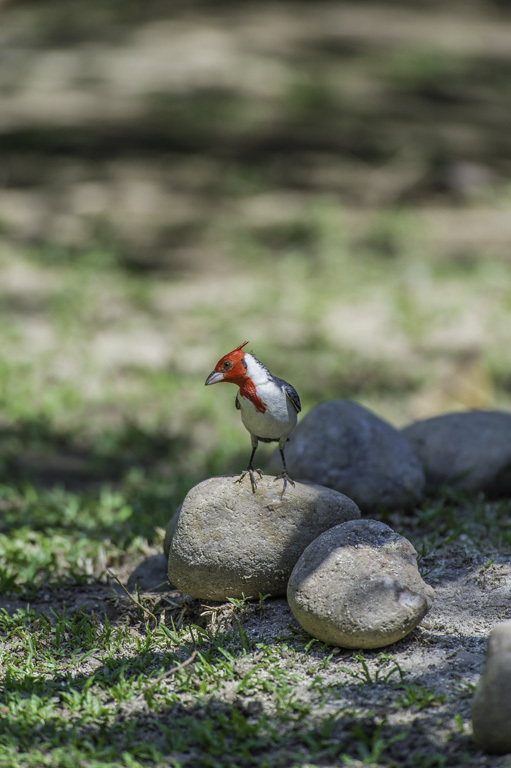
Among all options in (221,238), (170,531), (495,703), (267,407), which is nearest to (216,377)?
(267,407)

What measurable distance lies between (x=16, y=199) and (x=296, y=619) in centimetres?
678

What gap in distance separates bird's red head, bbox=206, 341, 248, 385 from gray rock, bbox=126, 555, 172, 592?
92 cm

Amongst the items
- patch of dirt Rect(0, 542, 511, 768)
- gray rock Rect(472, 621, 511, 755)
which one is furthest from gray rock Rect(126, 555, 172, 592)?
gray rock Rect(472, 621, 511, 755)

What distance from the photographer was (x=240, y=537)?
3.14 meters

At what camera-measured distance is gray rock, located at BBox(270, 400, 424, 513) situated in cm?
386

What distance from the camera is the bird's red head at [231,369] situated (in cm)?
307

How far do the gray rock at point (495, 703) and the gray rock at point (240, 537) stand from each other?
2.93 feet

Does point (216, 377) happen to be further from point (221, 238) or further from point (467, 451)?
point (221, 238)

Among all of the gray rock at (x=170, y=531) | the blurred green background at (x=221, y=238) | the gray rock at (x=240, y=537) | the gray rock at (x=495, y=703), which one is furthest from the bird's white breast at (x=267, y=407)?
the blurred green background at (x=221, y=238)

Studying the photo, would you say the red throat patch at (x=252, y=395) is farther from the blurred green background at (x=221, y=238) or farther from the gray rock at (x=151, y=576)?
the blurred green background at (x=221, y=238)

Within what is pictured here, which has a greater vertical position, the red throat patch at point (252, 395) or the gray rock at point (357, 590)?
the red throat patch at point (252, 395)

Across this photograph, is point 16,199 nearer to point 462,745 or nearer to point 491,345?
point 491,345

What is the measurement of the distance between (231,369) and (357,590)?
0.83 meters

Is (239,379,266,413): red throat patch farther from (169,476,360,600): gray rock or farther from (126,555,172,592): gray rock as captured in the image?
(126,555,172,592): gray rock
